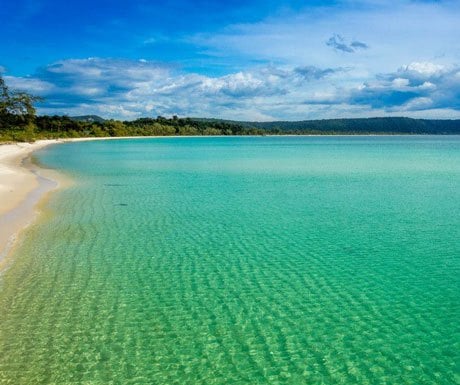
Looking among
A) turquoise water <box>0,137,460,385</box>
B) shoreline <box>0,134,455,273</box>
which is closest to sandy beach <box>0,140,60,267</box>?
shoreline <box>0,134,455,273</box>

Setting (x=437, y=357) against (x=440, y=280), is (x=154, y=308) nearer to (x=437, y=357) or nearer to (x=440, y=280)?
(x=437, y=357)

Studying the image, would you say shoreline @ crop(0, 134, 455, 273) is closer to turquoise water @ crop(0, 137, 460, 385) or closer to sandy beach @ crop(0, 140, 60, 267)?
sandy beach @ crop(0, 140, 60, 267)

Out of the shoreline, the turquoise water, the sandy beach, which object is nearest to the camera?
the turquoise water

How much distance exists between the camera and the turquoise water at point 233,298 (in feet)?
20.9

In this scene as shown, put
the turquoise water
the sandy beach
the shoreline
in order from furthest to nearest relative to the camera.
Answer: the sandy beach → the shoreline → the turquoise water

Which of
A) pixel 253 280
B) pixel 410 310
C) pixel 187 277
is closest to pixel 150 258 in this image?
pixel 187 277

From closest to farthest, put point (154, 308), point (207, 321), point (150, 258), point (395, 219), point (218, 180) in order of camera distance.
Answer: point (207, 321)
point (154, 308)
point (150, 258)
point (395, 219)
point (218, 180)

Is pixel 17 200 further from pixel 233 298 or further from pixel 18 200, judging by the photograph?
pixel 233 298

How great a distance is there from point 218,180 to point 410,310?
22.3 meters

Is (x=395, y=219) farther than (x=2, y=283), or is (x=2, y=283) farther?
(x=395, y=219)

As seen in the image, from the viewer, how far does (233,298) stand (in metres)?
8.86

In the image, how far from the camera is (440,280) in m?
9.88

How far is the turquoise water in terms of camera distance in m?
6.38

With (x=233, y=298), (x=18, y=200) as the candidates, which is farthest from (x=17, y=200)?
(x=233, y=298)
